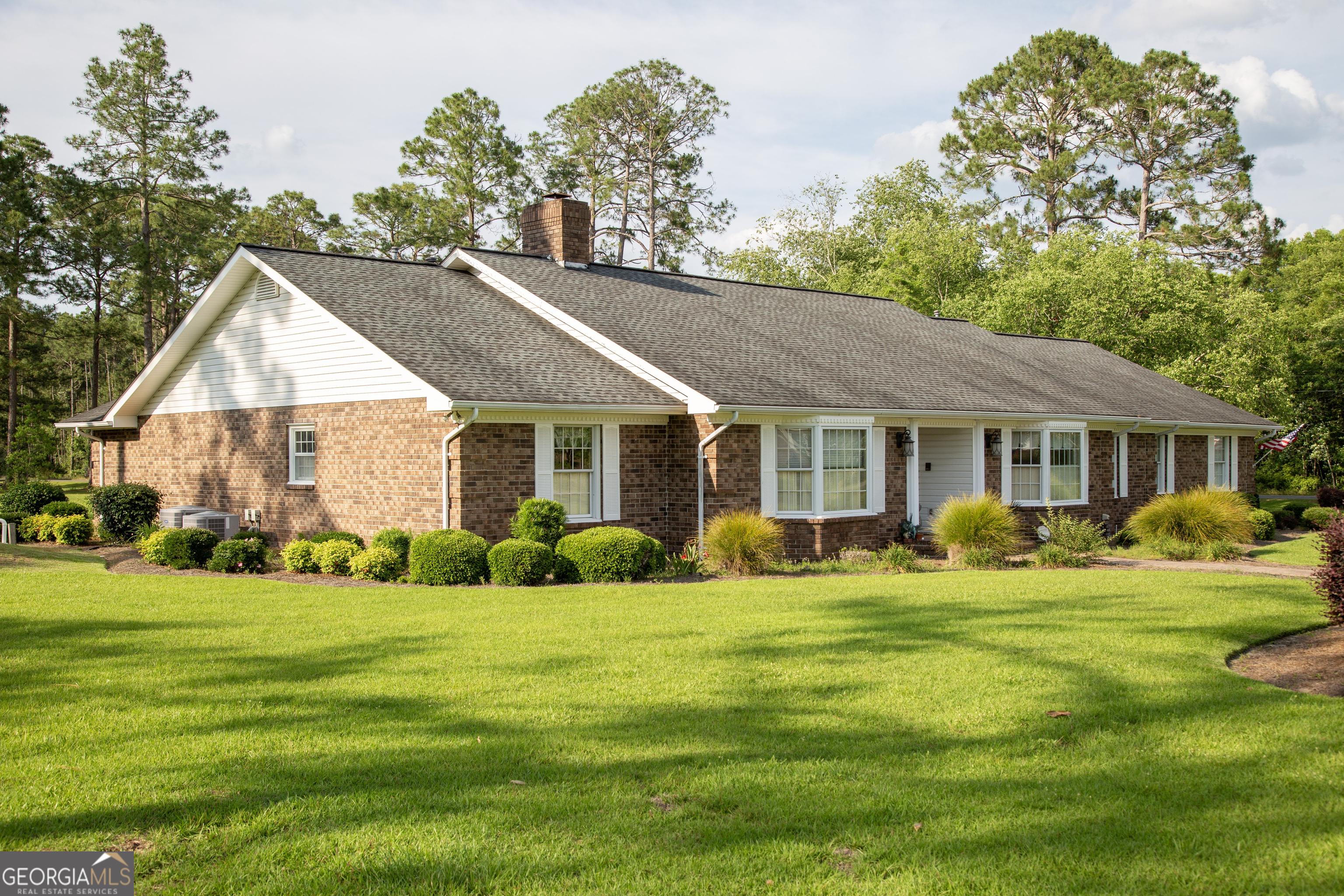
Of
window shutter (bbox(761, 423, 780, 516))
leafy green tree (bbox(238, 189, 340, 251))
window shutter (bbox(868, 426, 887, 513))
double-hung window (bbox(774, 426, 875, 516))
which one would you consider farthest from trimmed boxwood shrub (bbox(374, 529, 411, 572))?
leafy green tree (bbox(238, 189, 340, 251))

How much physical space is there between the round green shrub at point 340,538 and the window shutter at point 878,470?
29.1 feet

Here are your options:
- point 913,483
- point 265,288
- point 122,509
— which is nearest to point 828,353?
point 913,483

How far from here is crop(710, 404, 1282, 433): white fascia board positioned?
51.1ft

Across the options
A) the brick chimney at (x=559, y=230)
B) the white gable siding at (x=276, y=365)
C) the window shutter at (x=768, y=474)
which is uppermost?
the brick chimney at (x=559, y=230)

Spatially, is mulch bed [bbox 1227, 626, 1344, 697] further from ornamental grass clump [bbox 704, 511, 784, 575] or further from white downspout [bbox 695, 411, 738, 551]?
white downspout [bbox 695, 411, 738, 551]

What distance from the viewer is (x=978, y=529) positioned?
627 inches

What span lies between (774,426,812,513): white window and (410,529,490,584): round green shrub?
5.42m

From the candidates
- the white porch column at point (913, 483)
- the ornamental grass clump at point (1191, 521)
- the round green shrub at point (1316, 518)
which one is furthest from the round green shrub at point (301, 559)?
the round green shrub at point (1316, 518)

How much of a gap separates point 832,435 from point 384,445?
765cm

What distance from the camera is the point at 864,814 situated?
4.70m

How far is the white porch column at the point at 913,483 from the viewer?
1838 centimetres

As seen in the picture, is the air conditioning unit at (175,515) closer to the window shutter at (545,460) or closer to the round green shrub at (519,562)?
the window shutter at (545,460)

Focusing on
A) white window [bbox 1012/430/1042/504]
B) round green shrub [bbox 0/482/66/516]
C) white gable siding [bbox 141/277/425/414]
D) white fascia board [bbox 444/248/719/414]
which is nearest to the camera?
white fascia board [bbox 444/248/719/414]

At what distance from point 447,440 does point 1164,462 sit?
18790mm
